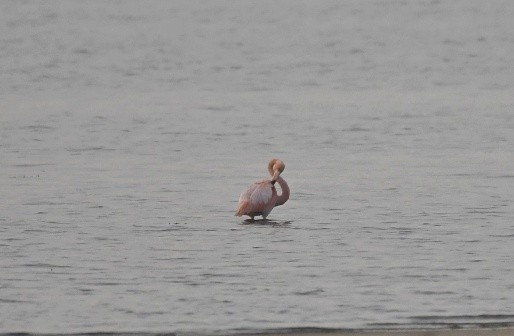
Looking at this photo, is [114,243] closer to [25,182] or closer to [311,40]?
[25,182]

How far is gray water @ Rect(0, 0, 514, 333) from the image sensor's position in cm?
867

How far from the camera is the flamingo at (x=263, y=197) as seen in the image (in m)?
12.1

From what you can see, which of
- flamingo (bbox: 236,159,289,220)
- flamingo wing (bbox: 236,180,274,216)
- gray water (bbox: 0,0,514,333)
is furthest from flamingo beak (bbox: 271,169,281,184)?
gray water (bbox: 0,0,514,333)

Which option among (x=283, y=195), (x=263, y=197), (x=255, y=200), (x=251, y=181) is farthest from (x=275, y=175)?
(x=251, y=181)

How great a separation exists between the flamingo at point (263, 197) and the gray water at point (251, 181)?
14 centimetres

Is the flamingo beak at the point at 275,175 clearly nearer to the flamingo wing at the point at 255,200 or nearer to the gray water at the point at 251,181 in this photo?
the flamingo wing at the point at 255,200

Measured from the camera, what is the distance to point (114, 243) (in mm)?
10883

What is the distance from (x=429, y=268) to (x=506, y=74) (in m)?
16.2

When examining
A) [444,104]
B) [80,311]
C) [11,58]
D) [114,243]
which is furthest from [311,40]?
[80,311]

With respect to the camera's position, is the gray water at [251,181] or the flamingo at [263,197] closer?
the gray water at [251,181]

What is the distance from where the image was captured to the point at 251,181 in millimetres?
14164

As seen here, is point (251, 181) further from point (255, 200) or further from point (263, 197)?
point (255, 200)

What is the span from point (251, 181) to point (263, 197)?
1.96 metres

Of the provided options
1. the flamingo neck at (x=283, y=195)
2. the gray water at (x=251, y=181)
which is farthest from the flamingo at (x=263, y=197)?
the gray water at (x=251, y=181)
